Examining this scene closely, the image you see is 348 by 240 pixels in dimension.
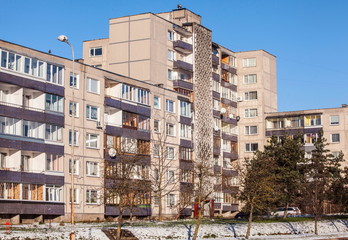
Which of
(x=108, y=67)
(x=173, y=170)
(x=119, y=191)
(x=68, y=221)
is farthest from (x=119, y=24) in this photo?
(x=119, y=191)

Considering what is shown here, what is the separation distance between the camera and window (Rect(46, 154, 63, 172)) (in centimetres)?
6421

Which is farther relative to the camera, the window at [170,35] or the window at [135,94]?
the window at [170,35]

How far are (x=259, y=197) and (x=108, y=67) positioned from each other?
38018 mm

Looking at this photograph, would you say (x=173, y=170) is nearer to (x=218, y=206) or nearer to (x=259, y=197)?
(x=218, y=206)

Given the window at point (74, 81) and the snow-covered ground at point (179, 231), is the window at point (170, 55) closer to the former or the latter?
the window at point (74, 81)

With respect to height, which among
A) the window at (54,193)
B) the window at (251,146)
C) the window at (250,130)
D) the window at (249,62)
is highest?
the window at (249,62)

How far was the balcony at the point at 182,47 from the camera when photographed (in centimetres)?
9238

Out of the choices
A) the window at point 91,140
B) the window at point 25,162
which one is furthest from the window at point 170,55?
the window at point 25,162

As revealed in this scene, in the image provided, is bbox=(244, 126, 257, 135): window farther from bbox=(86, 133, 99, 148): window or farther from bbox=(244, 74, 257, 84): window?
bbox=(86, 133, 99, 148): window

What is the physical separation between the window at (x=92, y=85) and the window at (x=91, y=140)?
4687 millimetres

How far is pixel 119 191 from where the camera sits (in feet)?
155

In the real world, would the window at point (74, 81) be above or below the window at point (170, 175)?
above

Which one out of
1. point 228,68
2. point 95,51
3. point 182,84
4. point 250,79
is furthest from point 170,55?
point 250,79

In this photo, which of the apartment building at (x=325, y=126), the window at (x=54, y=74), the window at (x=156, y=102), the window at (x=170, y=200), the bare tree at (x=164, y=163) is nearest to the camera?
the window at (x=54, y=74)
